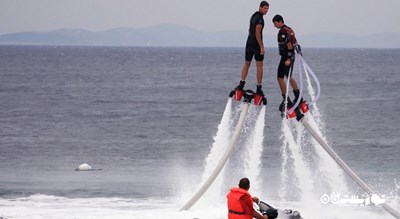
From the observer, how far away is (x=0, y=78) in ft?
541

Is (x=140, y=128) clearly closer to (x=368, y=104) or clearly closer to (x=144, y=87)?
(x=368, y=104)

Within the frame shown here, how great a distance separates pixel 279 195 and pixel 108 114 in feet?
184

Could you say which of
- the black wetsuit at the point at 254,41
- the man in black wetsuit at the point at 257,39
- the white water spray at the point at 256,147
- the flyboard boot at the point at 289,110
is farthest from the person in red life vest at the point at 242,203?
the white water spray at the point at 256,147

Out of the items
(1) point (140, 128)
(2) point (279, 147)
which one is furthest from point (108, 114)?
(2) point (279, 147)

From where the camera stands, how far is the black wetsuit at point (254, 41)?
28.2m

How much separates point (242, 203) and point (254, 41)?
25.1 ft

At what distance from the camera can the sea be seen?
109 ft

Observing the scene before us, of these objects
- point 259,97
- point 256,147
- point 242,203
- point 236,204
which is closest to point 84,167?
point 256,147

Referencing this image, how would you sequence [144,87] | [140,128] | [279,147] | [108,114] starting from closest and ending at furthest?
[279,147] → [140,128] → [108,114] → [144,87]

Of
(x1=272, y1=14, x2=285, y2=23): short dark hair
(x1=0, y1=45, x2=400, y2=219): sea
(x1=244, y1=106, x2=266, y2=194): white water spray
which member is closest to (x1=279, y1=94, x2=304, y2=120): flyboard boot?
(x1=0, y1=45, x2=400, y2=219): sea

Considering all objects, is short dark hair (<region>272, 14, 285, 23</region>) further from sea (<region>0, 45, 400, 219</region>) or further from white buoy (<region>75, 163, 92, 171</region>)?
white buoy (<region>75, 163, 92, 171</region>)

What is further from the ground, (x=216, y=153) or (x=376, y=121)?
(x=216, y=153)

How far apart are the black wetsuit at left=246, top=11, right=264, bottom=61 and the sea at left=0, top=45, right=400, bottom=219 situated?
1439 millimetres

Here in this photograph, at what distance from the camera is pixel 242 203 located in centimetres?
2216
